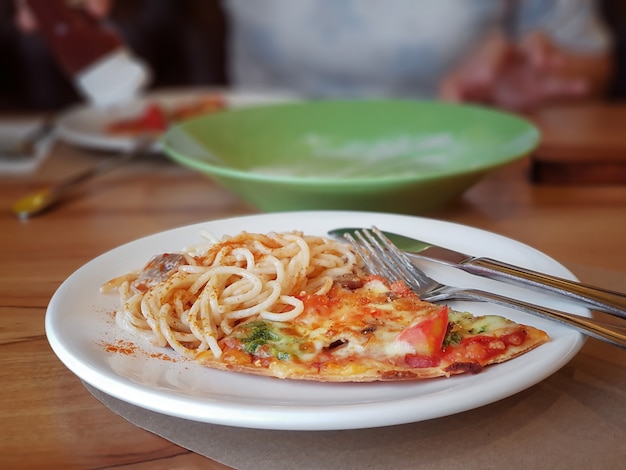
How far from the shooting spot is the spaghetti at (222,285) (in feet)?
2.29

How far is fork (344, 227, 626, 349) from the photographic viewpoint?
615 mm

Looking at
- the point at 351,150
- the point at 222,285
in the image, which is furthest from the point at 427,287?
the point at 351,150

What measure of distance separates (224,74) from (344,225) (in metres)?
2.88

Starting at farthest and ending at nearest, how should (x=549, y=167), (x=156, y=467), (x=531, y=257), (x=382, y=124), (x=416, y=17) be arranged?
(x=416, y=17), (x=382, y=124), (x=549, y=167), (x=531, y=257), (x=156, y=467)

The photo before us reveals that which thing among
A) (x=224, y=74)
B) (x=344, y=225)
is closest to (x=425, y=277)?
(x=344, y=225)

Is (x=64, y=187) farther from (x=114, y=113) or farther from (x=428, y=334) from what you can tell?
(x=428, y=334)

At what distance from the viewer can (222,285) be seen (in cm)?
78

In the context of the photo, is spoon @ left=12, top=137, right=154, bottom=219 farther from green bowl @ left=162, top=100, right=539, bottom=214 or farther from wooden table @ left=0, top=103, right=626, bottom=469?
green bowl @ left=162, top=100, right=539, bottom=214

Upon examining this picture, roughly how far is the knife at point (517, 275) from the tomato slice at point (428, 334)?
0.11 metres

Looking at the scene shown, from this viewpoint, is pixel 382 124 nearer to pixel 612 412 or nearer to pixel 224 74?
pixel 612 412

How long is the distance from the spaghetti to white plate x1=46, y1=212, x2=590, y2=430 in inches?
0.9

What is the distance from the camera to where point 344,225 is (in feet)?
3.09

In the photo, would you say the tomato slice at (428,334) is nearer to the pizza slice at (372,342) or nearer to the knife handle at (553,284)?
the pizza slice at (372,342)

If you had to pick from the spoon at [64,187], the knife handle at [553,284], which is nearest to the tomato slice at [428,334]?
the knife handle at [553,284]
